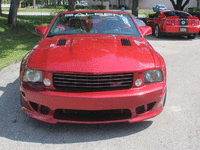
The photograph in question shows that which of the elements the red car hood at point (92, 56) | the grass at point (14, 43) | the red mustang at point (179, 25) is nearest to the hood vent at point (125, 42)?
the red car hood at point (92, 56)

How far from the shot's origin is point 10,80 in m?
5.76

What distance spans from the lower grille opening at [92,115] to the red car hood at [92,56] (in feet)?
1.61

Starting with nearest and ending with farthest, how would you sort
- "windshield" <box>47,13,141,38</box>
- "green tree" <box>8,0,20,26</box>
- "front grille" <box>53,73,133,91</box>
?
"front grille" <box>53,73,133,91</box>
"windshield" <box>47,13,141,38</box>
"green tree" <box>8,0,20,26</box>

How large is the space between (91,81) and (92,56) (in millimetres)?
377

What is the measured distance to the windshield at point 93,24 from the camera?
15.3 ft

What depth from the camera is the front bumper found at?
306cm

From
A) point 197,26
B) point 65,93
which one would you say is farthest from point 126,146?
point 197,26

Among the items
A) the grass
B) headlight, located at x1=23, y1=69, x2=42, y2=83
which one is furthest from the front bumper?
the grass

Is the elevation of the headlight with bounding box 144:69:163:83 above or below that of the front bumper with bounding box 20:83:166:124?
above

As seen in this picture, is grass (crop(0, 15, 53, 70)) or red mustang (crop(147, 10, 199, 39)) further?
red mustang (crop(147, 10, 199, 39))

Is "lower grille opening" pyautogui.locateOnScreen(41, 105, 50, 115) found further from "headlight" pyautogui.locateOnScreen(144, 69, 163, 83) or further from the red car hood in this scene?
"headlight" pyautogui.locateOnScreen(144, 69, 163, 83)

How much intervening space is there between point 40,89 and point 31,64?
367 mm

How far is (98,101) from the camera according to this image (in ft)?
10.0

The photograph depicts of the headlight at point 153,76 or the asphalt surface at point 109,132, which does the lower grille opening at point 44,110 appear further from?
the headlight at point 153,76
